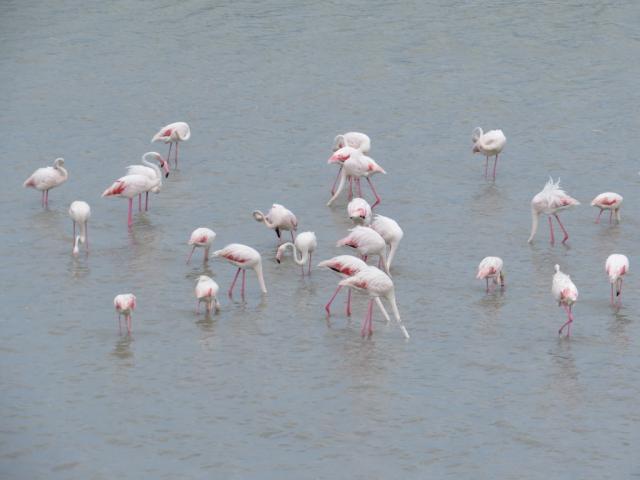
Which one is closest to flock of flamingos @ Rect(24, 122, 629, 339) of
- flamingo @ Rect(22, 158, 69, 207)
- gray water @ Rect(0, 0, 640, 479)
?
flamingo @ Rect(22, 158, 69, 207)

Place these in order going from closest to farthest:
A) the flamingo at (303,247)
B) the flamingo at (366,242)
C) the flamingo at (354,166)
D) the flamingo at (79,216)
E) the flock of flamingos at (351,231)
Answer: the flock of flamingos at (351,231), the flamingo at (366,242), the flamingo at (303,247), the flamingo at (79,216), the flamingo at (354,166)

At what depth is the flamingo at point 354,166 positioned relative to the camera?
53.0 feet

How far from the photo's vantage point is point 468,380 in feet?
37.0

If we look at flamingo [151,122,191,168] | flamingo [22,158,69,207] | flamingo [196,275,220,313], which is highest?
flamingo [151,122,191,168]

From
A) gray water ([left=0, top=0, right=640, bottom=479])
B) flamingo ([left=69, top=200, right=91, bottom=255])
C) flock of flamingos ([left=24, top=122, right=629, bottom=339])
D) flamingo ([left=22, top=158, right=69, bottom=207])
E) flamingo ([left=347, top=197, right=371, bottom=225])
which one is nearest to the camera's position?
gray water ([left=0, top=0, right=640, bottom=479])

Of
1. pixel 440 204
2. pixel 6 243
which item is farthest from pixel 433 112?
pixel 6 243

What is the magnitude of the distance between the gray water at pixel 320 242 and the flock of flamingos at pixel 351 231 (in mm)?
205

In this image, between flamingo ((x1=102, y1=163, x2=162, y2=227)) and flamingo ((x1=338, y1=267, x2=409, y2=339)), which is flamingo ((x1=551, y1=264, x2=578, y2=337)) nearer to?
flamingo ((x1=338, y1=267, x2=409, y2=339))

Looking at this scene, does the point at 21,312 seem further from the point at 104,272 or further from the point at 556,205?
the point at 556,205

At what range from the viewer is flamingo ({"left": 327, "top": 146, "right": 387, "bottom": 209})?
636 inches

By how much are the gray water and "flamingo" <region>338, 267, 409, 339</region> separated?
0.15 metres

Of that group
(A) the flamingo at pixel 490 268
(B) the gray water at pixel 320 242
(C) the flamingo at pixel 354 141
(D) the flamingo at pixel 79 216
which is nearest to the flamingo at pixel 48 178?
(B) the gray water at pixel 320 242

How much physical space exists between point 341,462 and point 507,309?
3665 millimetres

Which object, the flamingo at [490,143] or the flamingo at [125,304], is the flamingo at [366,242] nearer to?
the flamingo at [125,304]
